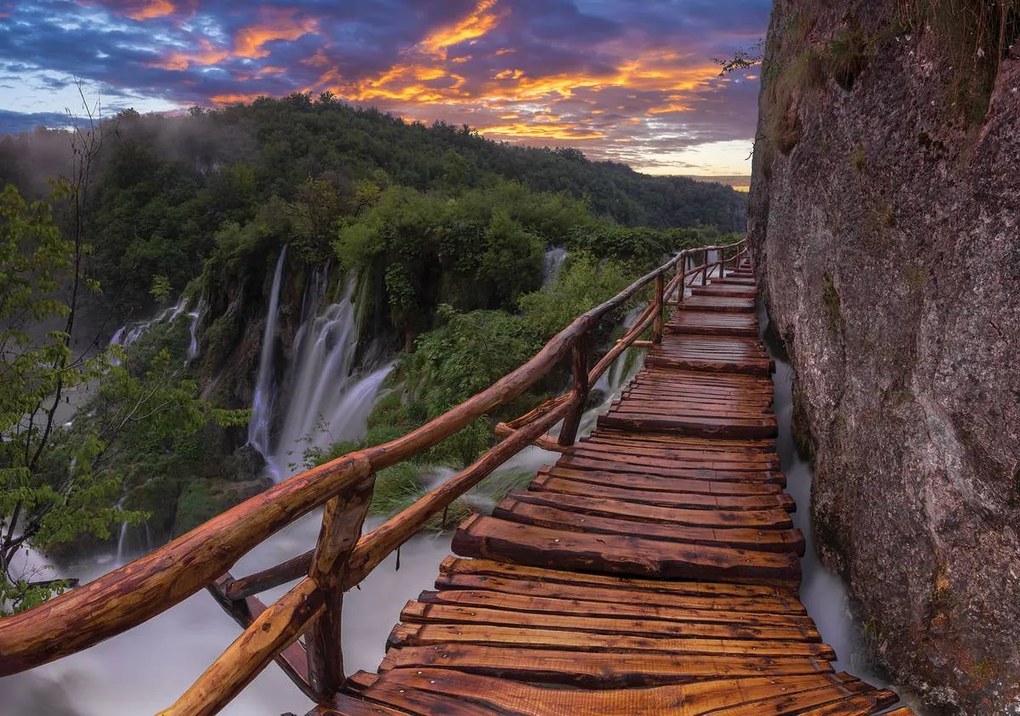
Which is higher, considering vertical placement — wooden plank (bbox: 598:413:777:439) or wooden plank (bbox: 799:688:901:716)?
wooden plank (bbox: 598:413:777:439)

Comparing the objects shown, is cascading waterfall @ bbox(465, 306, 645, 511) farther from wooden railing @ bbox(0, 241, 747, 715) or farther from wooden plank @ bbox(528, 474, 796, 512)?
wooden railing @ bbox(0, 241, 747, 715)

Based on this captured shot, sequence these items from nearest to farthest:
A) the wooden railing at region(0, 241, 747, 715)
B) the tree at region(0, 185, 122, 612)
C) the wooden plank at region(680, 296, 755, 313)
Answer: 1. the wooden railing at region(0, 241, 747, 715)
2. the tree at region(0, 185, 122, 612)
3. the wooden plank at region(680, 296, 755, 313)

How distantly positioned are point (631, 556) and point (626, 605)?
367mm

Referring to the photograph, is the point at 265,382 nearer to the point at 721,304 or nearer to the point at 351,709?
the point at 721,304

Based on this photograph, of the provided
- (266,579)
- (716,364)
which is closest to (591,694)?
(266,579)

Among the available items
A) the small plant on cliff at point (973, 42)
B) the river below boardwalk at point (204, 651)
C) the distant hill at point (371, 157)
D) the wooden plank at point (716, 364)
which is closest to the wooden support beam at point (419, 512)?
the river below boardwalk at point (204, 651)

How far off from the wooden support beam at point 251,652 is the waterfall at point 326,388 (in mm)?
14746

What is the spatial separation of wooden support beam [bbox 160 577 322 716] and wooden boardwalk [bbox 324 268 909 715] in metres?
0.43

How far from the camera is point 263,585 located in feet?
6.65

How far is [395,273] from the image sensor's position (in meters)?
19.6

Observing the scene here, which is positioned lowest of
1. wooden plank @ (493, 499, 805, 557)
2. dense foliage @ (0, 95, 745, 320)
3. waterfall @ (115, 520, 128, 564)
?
waterfall @ (115, 520, 128, 564)

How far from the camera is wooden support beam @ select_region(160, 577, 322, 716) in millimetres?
1494

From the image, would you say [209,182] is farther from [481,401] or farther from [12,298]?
[481,401]

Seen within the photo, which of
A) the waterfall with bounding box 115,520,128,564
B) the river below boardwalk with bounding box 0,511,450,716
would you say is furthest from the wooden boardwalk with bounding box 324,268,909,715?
the waterfall with bounding box 115,520,128,564
